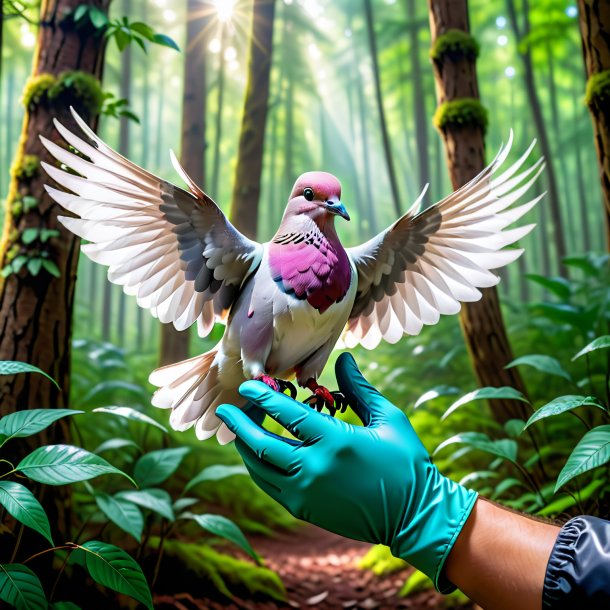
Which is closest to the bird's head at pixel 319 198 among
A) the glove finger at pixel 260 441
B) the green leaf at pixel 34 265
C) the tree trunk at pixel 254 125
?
the glove finger at pixel 260 441

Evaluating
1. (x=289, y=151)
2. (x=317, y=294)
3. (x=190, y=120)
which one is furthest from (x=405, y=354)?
(x=289, y=151)

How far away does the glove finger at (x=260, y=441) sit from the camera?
127cm

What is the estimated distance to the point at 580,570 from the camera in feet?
3.43

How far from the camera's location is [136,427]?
11.3 ft

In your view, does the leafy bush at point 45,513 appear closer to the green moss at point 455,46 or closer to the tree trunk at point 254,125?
the green moss at point 455,46

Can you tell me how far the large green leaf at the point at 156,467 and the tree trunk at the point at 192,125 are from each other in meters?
1.96

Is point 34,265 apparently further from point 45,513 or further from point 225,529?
point 225,529

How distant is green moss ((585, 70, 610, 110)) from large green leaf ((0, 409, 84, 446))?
2.19 m

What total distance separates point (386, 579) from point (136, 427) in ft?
5.72

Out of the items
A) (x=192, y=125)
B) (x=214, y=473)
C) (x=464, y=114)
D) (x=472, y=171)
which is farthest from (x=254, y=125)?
(x=214, y=473)

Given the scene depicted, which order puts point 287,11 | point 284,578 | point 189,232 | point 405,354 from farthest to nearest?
point 287,11 → point 405,354 → point 284,578 → point 189,232

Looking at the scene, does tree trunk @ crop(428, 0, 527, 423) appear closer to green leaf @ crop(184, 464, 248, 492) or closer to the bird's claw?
green leaf @ crop(184, 464, 248, 492)

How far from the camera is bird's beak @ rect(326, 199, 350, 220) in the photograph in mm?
1153

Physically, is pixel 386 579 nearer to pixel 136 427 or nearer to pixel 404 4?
pixel 136 427
